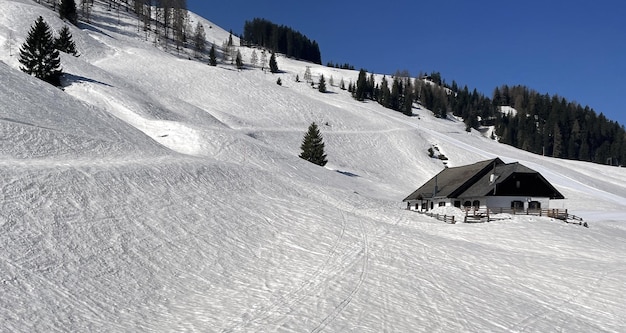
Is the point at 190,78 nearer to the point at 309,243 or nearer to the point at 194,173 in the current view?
the point at 194,173

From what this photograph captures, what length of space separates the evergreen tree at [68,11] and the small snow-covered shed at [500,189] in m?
116

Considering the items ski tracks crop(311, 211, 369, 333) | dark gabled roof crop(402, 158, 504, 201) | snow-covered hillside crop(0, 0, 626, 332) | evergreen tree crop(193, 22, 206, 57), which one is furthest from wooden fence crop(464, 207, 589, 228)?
evergreen tree crop(193, 22, 206, 57)

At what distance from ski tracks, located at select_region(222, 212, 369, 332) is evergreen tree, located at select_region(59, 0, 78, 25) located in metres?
126

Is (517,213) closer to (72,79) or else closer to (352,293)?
(352,293)

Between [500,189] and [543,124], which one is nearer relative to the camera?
[500,189]

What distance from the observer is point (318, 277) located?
16.4m

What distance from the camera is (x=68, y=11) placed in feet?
394

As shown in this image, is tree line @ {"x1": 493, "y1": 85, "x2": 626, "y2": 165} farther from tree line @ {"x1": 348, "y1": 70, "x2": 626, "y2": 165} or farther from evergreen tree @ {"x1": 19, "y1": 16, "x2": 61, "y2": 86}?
evergreen tree @ {"x1": 19, "y1": 16, "x2": 61, "y2": 86}

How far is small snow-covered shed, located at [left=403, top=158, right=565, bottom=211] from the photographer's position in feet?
150

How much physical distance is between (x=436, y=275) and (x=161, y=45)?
150 meters

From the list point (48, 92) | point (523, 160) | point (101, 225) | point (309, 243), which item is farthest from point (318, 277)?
point (523, 160)

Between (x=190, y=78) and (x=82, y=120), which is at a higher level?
(x=190, y=78)

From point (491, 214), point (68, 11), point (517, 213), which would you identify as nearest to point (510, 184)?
point (517, 213)

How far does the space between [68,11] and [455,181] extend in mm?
117495
